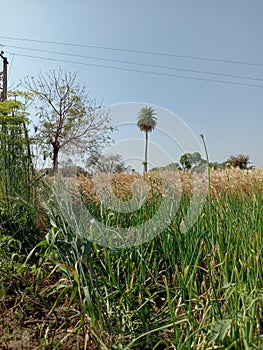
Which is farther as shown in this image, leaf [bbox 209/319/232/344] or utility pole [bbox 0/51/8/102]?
utility pole [bbox 0/51/8/102]

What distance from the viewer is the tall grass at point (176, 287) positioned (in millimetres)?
882

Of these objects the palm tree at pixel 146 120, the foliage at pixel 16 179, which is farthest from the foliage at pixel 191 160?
the foliage at pixel 16 179

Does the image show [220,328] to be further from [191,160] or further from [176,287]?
[191,160]

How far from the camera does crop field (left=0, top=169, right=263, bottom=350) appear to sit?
901 millimetres

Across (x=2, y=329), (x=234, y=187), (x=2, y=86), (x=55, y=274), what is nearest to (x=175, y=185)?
(x=234, y=187)

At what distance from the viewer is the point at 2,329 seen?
1098 mm

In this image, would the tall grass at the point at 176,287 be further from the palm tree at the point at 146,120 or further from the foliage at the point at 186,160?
the foliage at the point at 186,160

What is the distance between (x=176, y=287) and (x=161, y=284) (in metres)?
0.31

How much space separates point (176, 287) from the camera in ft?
3.57

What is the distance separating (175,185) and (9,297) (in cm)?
104

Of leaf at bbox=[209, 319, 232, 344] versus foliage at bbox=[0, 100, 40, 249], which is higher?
foliage at bbox=[0, 100, 40, 249]

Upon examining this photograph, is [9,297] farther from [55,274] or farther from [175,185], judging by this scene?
[175,185]

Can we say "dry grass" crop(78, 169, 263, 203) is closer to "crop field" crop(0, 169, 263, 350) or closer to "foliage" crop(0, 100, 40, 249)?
"crop field" crop(0, 169, 263, 350)

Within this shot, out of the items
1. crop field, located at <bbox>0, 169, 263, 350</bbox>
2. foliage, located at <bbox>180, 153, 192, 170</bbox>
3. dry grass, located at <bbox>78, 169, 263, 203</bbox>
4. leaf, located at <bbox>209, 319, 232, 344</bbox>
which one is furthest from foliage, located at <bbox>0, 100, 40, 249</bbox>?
leaf, located at <bbox>209, 319, 232, 344</bbox>
